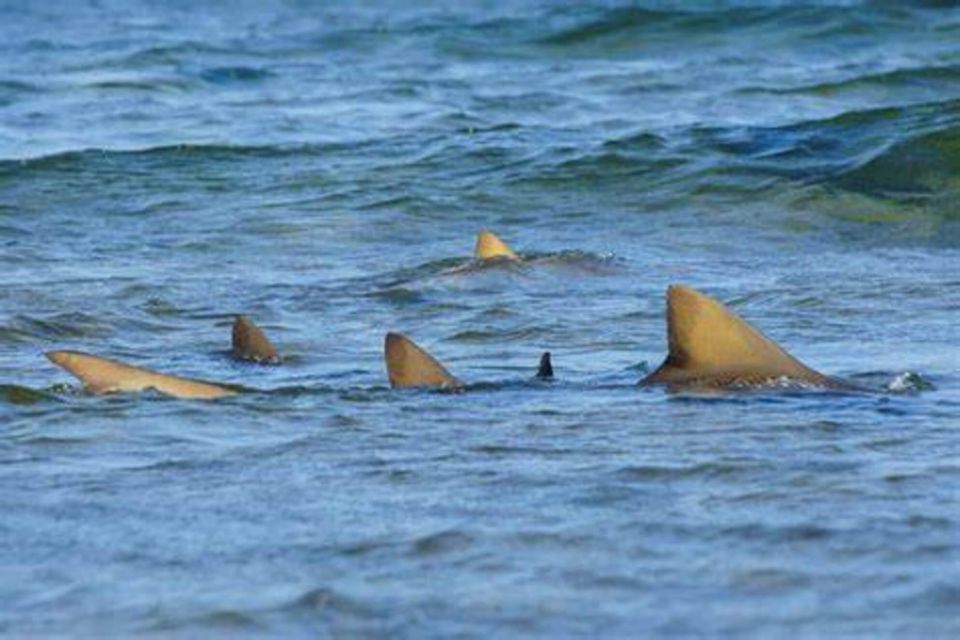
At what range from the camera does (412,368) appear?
6949mm

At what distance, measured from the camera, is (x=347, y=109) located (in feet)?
56.3

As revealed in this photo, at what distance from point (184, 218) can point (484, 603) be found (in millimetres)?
8037

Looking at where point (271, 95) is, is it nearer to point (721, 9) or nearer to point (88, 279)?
point (721, 9)

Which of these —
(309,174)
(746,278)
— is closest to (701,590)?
(746,278)

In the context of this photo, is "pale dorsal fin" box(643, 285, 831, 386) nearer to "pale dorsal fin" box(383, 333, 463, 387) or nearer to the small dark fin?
the small dark fin

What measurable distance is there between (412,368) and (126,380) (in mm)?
753

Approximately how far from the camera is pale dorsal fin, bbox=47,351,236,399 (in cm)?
686

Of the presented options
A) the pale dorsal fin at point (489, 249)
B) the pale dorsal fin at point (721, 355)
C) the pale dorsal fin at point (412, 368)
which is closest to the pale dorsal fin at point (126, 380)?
the pale dorsal fin at point (412, 368)

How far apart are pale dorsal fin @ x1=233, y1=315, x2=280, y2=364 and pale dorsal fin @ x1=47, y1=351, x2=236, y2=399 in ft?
2.71

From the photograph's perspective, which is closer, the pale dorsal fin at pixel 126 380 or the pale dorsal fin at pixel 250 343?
the pale dorsal fin at pixel 126 380

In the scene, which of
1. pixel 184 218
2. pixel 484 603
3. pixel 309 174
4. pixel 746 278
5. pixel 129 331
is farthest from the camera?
pixel 309 174

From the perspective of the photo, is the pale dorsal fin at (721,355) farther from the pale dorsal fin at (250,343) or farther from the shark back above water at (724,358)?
the pale dorsal fin at (250,343)

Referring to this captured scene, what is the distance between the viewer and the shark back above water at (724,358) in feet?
21.9

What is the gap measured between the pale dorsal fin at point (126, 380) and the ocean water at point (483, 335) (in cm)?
6
